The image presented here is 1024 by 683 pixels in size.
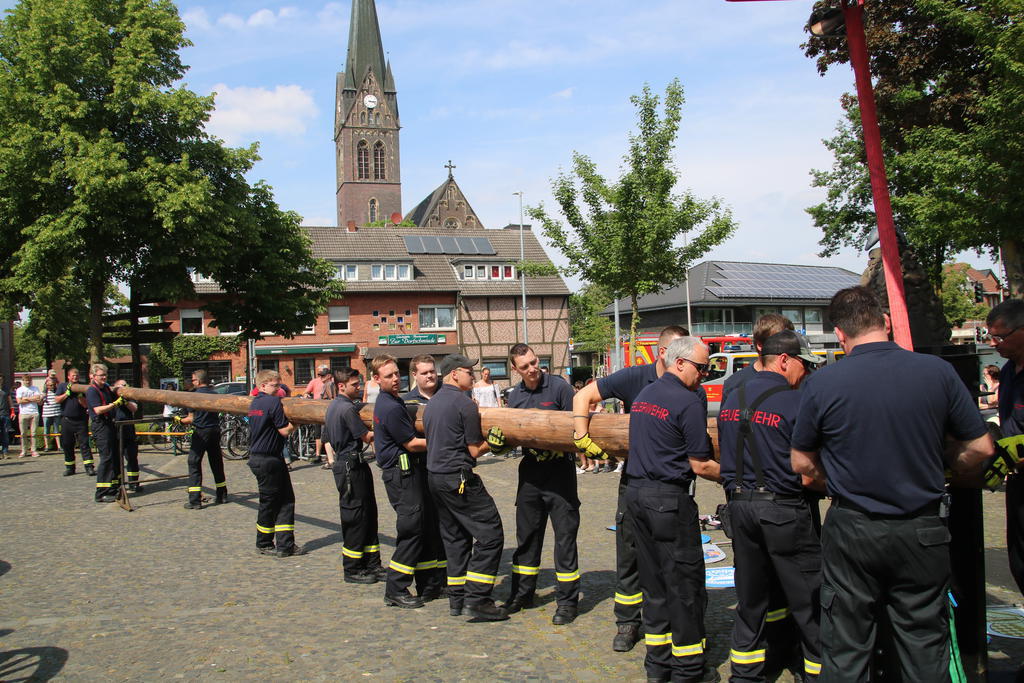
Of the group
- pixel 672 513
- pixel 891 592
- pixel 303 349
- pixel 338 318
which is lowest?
pixel 891 592

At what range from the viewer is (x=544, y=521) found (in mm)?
6133

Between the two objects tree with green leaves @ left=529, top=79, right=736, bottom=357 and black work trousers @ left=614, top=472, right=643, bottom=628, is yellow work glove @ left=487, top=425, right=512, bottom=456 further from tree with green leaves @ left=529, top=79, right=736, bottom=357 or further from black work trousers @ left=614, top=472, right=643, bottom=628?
→ tree with green leaves @ left=529, top=79, right=736, bottom=357

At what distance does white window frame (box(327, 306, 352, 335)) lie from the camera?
4569 centimetres

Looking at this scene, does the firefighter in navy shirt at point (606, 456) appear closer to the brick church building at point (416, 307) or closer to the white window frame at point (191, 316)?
the brick church building at point (416, 307)

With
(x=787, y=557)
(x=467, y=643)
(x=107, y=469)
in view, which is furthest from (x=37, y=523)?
(x=787, y=557)

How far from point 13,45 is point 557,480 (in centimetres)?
2266

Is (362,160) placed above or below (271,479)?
above

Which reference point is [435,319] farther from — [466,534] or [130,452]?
[466,534]

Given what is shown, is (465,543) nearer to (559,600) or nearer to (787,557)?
(559,600)

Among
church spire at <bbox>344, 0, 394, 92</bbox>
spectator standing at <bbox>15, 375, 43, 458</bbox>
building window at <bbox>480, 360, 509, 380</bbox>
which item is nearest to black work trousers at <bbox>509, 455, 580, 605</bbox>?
spectator standing at <bbox>15, 375, 43, 458</bbox>

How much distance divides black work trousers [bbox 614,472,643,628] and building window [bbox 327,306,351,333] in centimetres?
4168

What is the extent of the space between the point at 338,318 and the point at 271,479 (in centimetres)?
3843

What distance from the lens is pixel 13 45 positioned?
70.9 feet

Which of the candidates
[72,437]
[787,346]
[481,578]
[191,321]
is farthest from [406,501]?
[191,321]
